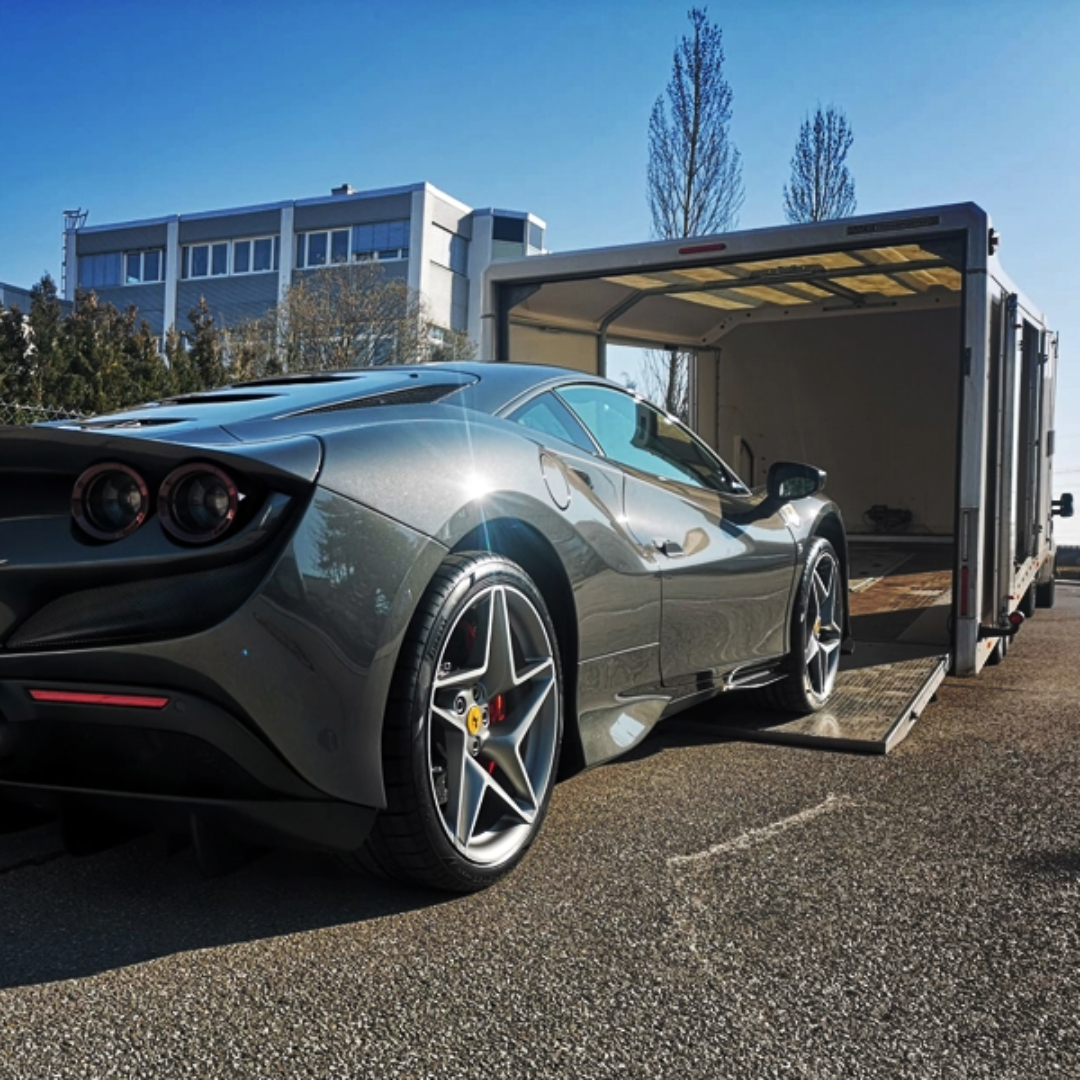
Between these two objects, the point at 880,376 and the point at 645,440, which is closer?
the point at 645,440

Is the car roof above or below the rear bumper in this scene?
above

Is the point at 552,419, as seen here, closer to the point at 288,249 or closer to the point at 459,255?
the point at 459,255

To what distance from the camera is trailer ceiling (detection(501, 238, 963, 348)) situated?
757cm

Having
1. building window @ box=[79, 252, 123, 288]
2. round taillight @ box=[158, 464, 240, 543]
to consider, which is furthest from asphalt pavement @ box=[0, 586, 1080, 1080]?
building window @ box=[79, 252, 123, 288]

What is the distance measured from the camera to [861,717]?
4.85 m

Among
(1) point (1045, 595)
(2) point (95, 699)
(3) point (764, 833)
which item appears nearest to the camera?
(2) point (95, 699)

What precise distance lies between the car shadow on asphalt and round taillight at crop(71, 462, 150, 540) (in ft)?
2.72

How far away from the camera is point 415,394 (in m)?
3.12

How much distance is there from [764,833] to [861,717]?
65.0 inches

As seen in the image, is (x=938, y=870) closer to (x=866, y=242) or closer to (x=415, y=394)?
(x=415, y=394)

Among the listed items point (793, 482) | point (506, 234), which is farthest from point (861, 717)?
point (506, 234)

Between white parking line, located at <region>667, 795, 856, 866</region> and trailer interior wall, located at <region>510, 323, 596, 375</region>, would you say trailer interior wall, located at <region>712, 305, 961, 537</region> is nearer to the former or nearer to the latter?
trailer interior wall, located at <region>510, 323, 596, 375</region>

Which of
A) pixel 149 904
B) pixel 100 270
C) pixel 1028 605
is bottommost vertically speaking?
pixel 149 904

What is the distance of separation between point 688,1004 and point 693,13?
24225mm
